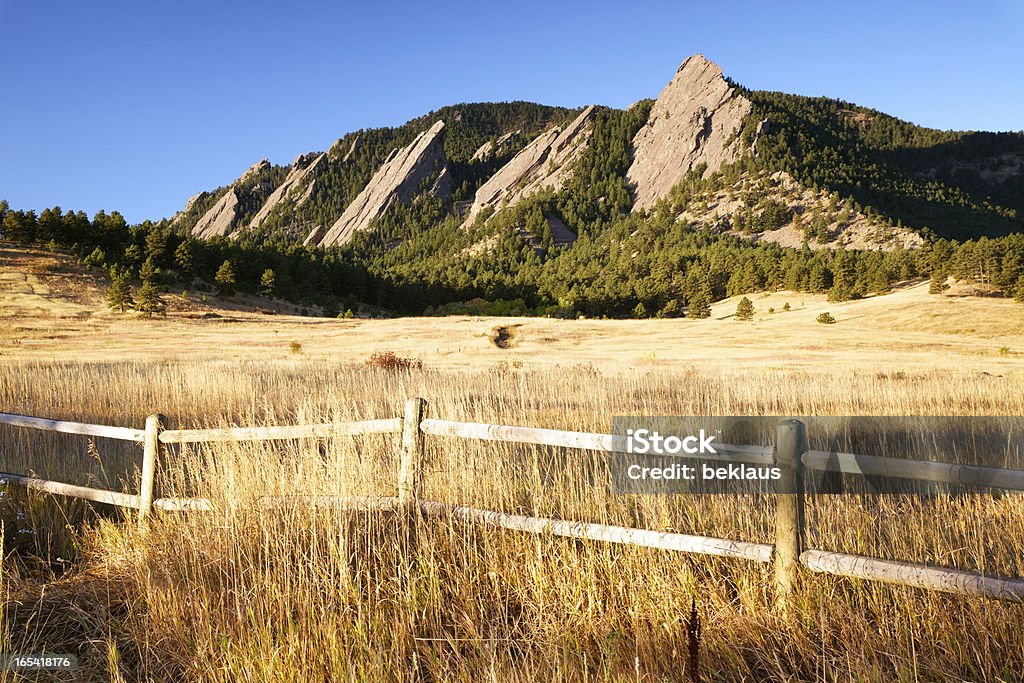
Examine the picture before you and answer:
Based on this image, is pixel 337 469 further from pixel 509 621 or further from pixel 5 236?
pixel 5 236

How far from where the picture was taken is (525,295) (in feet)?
401

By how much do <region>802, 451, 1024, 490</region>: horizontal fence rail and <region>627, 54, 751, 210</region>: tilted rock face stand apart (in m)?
182

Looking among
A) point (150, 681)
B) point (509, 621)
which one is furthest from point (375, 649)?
point (150, 681)

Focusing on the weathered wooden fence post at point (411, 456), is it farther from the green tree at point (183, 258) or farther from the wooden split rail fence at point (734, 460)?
the green tree at point (183, 258)

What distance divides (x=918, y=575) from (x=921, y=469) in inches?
22.9

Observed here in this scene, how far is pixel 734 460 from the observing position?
14.6ft

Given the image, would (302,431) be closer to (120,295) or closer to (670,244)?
(120,295)

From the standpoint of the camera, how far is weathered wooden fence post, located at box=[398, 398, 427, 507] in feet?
17.3

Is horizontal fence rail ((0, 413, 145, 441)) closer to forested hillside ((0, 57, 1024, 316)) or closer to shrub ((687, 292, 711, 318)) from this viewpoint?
forested hillside ((0, 57, 1024, 316))

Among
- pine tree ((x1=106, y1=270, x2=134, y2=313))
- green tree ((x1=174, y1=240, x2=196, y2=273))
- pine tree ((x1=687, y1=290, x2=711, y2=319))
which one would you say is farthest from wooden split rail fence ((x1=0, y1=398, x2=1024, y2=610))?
pine tree ((x1=687, y1=290, x2=711, y2=319))

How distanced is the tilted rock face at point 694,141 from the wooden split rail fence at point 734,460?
181m

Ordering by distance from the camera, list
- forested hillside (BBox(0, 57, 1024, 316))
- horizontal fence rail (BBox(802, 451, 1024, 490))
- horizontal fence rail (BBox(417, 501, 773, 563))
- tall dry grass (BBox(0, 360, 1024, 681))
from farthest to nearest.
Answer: forested hillside (BBox(0, 57, 1024, 316))
horizontal fence rail (BBox(417, 501, 773, 563))
tall dry grass (BBox(0, 360, 1024, 681))
horizontal fence rail (BBox(802, 451, 1024, 490))

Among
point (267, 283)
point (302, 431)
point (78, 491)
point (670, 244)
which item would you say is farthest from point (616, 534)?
point (670, 244)

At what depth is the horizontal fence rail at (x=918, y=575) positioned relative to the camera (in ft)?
10.00
